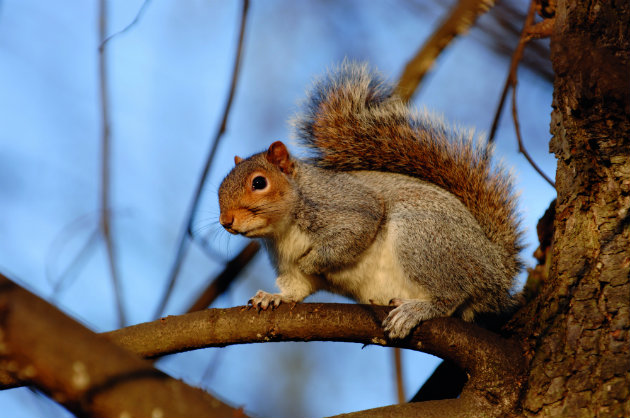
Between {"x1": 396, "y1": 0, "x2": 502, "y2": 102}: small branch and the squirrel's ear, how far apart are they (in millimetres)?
621

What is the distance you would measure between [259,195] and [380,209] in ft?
1.68

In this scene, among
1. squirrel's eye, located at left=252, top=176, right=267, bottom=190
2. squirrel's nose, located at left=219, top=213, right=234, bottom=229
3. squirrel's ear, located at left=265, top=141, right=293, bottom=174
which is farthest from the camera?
squirrel's ear, located at left=265, top=141, right=293, bottom=174

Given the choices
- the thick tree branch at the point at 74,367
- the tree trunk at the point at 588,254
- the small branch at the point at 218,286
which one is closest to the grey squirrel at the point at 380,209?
the small branch at the point at 218,286

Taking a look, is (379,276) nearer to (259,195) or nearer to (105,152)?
(259,195)

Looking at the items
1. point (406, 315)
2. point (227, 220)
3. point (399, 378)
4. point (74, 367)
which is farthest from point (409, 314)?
point (74, 367)

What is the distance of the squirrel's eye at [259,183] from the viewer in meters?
2.60

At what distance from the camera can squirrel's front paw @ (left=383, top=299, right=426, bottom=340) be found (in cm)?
202

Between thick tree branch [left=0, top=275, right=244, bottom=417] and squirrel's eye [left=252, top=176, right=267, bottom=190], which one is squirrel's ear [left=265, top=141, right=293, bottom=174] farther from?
thick tree branch [left=0, top=275, right=244, bottom=417]

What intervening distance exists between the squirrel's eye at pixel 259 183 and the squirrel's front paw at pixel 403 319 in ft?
2.55

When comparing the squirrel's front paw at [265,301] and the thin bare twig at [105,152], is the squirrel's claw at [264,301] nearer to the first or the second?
the squirrel's front paw at [265,301]

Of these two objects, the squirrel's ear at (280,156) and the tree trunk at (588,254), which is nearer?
the tree trunk at (588,254)

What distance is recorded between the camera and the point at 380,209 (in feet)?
8.57

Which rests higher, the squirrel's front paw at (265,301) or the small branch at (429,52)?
the small branch at (429,52)

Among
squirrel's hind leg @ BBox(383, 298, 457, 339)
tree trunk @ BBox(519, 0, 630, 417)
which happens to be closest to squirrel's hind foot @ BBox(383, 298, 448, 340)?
squirrel's hind leg @ BBox(383, 298, 457, 339)
